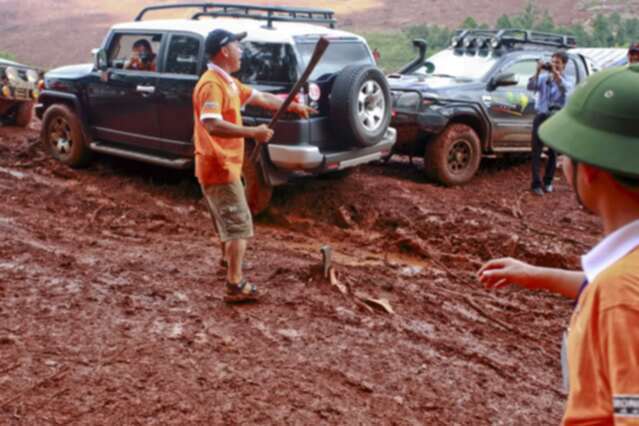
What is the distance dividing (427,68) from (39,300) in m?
6.52

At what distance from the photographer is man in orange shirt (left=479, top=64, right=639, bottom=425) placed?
126 cm

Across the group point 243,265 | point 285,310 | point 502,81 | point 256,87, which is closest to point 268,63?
point 256,87

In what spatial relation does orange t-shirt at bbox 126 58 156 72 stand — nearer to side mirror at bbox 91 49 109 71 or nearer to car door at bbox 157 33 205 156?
car door at bbox 157 33 205 156

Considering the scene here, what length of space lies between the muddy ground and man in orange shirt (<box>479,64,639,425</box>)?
7.60 feet

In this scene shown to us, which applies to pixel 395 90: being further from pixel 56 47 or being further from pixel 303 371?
pixel 56 47

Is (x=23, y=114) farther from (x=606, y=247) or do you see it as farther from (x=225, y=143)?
(x=606, y=247)

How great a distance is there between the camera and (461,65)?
9.80 m

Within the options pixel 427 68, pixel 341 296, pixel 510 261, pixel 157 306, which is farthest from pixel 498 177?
pixel 510 261

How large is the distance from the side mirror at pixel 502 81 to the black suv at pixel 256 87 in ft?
6.39

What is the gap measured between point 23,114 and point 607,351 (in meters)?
11.9

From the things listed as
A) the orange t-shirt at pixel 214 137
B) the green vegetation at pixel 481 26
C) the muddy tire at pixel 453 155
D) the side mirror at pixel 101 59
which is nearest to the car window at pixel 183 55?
the side mirror at pixel 101 59

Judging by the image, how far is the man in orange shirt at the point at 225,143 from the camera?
4.69 metres

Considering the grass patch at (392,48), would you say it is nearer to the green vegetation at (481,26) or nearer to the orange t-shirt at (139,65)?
the green vegetation at (481,26)

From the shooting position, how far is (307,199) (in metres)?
7.91
